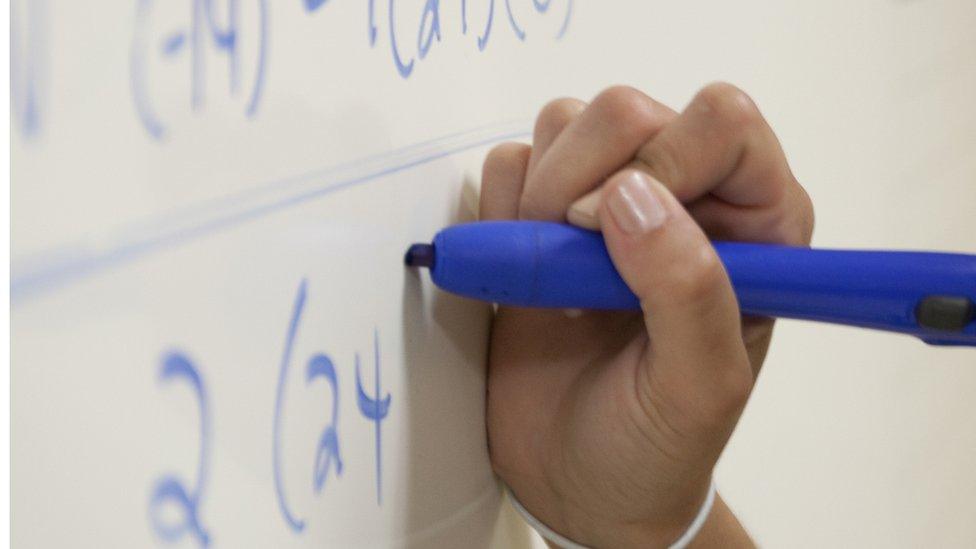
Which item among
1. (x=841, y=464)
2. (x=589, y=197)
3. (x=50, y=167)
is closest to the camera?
(x=50, y=167)

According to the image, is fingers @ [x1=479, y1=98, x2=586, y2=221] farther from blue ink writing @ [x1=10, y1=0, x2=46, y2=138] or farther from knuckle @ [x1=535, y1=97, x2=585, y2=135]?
blue ink writing @ [x1=10, y1=0, x2=46, y2=138]

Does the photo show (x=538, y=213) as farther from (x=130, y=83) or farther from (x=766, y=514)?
(x=766, y=514)

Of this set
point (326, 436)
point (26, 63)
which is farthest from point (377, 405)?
point (26, 63)

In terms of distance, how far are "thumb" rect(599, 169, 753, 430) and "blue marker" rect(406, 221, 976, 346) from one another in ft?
0.03

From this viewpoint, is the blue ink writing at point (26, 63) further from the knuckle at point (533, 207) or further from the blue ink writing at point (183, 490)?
the knuckle at point (533, 207)

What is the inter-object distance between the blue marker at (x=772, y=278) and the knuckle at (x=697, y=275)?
0.02 metres

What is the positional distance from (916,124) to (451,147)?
0.48 metres

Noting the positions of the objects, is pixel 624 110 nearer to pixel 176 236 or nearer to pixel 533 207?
pixel 533 207

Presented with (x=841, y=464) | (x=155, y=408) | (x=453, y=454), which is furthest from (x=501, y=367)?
(x=841, y=464)

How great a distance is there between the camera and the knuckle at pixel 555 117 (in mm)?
289

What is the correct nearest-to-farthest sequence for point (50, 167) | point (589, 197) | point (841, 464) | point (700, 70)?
point (50, 167) < point (589, 197) < point (700, 70) < point (841, 464)

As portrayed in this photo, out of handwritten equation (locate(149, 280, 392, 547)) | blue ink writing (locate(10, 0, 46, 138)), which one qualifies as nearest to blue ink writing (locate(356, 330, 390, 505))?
handwritten equation (locate(149, 280, 392, 547))

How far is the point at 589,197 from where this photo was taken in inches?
10.4

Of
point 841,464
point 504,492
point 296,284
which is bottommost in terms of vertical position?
point 841,464
